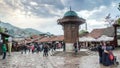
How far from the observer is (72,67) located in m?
17.3

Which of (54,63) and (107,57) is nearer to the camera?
(107,57)

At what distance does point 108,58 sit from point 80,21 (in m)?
14.9

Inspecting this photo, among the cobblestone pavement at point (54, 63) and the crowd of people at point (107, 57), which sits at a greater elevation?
the crowd of people at point (107, 57)

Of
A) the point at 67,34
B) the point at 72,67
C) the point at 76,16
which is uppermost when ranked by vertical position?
the point at 76,16

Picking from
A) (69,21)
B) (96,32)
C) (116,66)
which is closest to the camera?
(116,66)

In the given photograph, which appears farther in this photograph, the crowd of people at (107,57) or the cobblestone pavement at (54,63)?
the cobblestone pavement at (54,63)

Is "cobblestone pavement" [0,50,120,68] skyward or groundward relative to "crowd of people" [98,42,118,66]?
groundward

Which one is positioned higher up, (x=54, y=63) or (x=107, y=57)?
(x=107, y=57)

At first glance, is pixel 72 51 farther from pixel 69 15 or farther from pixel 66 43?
pixel 69 15

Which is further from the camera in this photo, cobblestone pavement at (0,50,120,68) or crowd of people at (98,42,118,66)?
cobblestone pavement at (0,50,120,68)

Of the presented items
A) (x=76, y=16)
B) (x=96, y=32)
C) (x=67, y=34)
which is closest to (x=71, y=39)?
(x=67, y=34)

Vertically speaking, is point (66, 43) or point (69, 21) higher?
point (69, 21)

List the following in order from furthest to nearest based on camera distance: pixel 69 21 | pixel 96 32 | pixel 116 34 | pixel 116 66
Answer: pixel 96 32 < pixel 116 34 < pixel 69 21 < pixel 116 66

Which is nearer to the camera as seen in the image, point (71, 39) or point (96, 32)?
point (71, 39)
